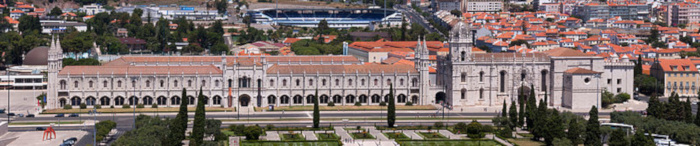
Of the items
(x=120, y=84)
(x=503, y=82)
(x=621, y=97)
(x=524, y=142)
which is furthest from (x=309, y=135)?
(x=621, y=97)

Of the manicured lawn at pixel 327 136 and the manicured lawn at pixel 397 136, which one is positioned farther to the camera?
the manicured lawn at pixel 397 136

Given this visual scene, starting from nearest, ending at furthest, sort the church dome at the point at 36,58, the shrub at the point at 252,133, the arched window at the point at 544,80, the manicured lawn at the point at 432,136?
1. the shrub at the point at 252,133
2. the manicured lawn at the point at 432,136
3. the arched window at the point at 544,80
4. the church dome at the point at 36,58

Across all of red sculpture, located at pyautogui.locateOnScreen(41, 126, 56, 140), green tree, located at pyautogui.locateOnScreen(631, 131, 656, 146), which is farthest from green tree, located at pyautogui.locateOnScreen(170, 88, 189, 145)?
green tree, located at pyautogui.locateOnScreen(631, 131, 656, 146)

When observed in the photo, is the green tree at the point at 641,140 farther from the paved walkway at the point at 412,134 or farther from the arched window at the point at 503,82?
the arched window at the point at 503,82

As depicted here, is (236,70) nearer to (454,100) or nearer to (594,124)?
(454,100)

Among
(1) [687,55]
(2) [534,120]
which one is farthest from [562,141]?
(1) [687,55]

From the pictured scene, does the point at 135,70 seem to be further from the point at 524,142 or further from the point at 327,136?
the point at 524,142

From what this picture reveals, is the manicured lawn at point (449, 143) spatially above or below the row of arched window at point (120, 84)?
below

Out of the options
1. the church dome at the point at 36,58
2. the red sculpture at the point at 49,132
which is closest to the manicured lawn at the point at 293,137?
the red sculpture at the point at 49,132

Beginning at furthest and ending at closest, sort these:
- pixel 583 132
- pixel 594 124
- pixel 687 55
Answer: pixel 687 55
pixel 583 132
pixel 594 124
